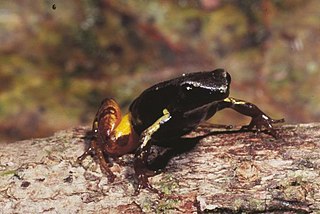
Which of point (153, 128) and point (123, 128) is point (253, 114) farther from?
point (123, 128)

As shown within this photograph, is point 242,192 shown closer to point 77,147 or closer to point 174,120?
point 174,120

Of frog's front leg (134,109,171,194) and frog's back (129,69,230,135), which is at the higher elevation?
frog's back (129,69,230,135)

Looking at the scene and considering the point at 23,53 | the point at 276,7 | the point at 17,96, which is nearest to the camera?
the point at 17,96

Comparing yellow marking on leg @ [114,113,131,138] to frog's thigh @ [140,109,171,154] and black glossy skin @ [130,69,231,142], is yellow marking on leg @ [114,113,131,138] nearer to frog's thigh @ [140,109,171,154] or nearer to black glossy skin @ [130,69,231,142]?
black glossy skin @ [130,69,231,142]

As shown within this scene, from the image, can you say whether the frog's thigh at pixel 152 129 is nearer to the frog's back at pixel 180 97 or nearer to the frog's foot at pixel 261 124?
the frog's back at pixel 180 97

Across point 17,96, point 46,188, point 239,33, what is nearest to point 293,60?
point 239,33

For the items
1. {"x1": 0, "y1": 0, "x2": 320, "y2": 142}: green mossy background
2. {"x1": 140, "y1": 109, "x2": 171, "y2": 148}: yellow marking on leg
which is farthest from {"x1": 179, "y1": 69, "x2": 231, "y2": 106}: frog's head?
{"x1": 0, "y1": 0, "x2": 320, "y2": 142}: green mossy background

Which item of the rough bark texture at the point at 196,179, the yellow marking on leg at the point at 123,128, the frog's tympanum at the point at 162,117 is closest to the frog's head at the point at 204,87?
the frog's tympanum at the point at 162,117
